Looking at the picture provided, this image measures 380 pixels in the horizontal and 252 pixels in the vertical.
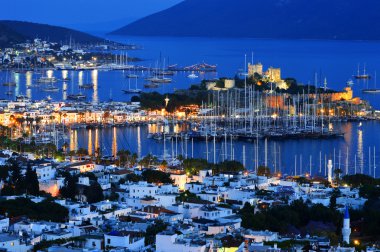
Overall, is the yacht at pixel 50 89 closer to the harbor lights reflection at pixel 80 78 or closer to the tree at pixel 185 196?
the harbor lights reflection at pixel 80 78

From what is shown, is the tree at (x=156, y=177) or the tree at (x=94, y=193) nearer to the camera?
the tree at (x=94, y=193)

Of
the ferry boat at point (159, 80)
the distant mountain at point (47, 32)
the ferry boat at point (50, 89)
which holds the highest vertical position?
the distant mountain at point (47, 32)

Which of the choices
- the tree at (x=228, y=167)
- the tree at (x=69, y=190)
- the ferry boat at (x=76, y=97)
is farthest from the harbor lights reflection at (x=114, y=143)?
the ferry boat at (x=76, y=97)

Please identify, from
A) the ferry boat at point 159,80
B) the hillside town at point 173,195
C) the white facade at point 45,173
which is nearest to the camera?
the hillside town at point 173,195

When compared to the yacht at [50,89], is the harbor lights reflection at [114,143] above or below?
below

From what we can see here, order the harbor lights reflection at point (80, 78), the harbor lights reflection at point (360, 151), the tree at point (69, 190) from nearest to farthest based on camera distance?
the tree at point (69, 190) < the harbor lights reflection at point (360, 151) < the harbor lights reflection at point (80, 78)

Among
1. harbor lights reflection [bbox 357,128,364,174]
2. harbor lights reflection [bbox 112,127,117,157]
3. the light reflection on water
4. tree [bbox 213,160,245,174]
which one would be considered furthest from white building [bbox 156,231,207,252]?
harbor lights reflection [bbox 112,127,117,157]

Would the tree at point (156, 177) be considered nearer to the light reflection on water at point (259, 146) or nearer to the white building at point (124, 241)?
the light reflection on water at point (259, 146)

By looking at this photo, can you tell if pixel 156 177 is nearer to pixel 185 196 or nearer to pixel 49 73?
pixel 185 196
